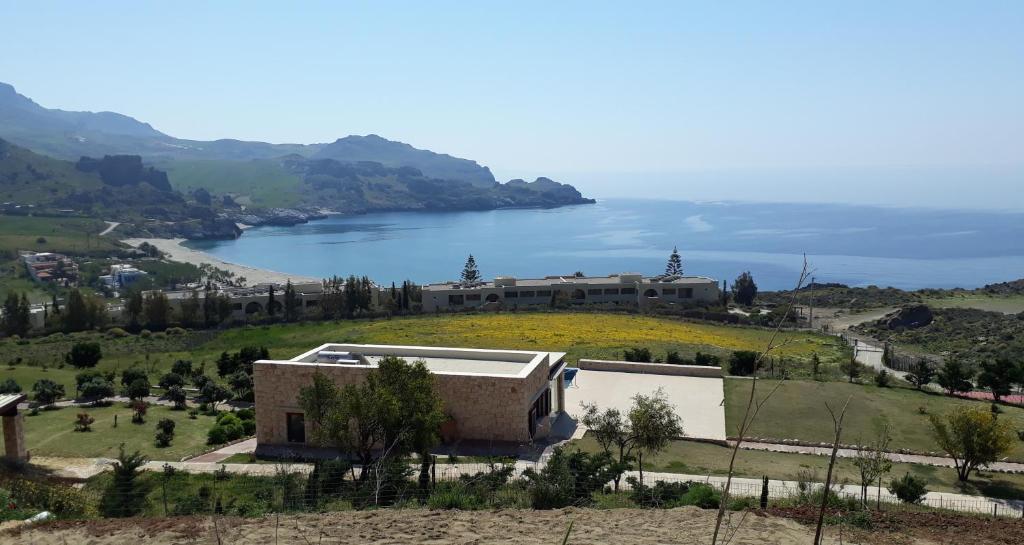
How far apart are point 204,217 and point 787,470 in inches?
6711

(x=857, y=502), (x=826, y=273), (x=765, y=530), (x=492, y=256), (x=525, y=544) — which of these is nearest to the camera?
(x=525, y=544)

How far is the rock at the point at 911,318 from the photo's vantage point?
50.8 metres

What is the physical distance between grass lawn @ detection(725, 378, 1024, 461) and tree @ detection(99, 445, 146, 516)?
1515cm

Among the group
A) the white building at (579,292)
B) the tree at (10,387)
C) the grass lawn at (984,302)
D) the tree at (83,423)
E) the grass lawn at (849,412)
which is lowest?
the grass lawn at (984,302)

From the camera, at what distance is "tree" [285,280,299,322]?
52531 mm

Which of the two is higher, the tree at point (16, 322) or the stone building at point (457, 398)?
the stone building at point (457, 398)

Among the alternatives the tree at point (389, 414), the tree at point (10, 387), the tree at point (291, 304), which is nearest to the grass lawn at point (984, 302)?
the tree at point (291, 304)

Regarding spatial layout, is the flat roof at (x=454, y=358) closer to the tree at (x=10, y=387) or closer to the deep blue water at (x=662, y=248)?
the tree at (x=10, y=387)

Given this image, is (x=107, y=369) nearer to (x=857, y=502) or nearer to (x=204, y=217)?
(x=857, y=502)

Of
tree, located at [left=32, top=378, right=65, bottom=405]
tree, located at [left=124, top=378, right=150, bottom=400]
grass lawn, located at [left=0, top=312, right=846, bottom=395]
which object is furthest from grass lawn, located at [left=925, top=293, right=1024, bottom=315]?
tree, located at [left=32, top=378, right=65, bottom=405]

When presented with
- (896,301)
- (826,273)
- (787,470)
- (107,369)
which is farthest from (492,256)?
(787,470)

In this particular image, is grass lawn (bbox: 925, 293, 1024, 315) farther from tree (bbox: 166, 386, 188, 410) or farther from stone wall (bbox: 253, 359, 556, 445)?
tree (bbox: 166, 386, 188, 410)

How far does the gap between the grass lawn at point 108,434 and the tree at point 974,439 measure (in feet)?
60.0

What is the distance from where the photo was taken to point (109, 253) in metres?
106
